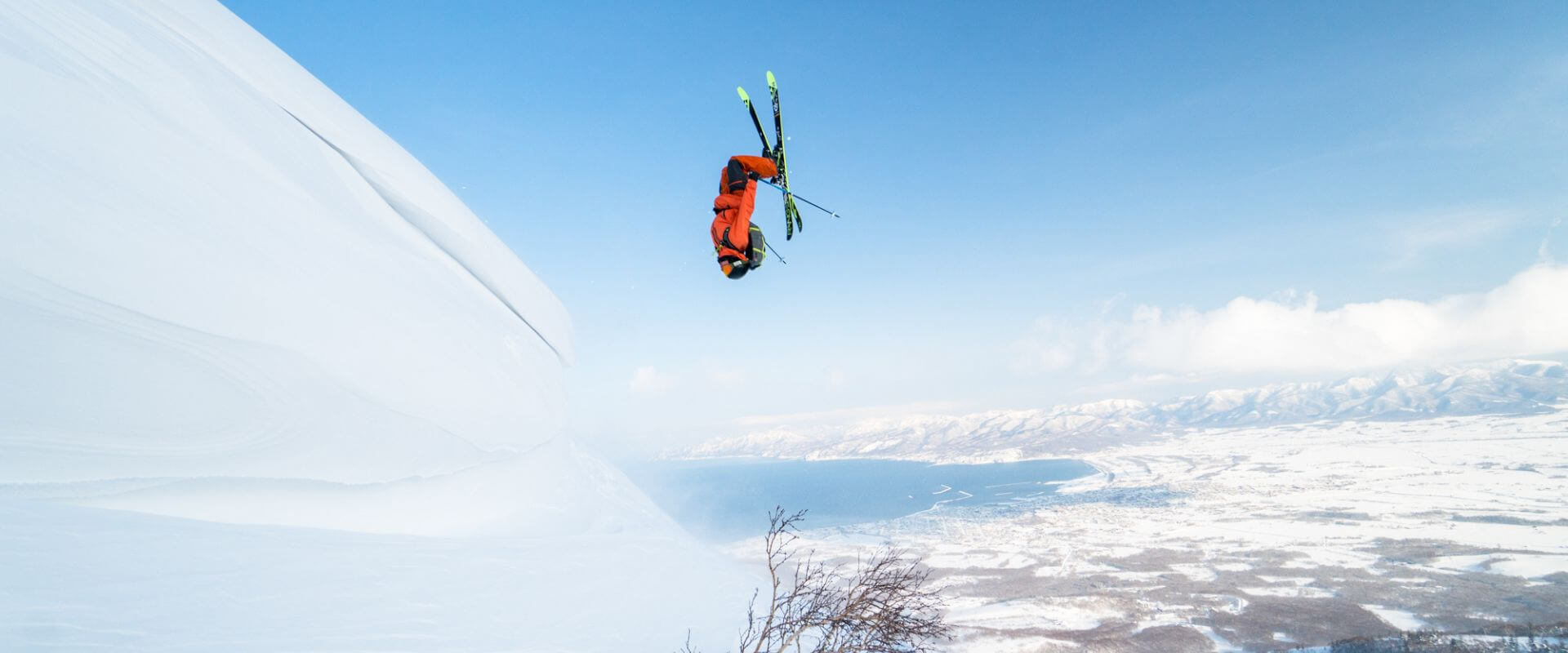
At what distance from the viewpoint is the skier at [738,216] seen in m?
6.47

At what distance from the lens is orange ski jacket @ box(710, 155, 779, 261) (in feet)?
21.2

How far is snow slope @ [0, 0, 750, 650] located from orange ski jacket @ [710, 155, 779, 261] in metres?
4.88

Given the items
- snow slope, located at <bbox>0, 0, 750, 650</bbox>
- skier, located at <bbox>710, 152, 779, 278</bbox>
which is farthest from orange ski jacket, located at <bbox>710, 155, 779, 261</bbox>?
snow slope, located at <bbox>0, 0, 750, 650</bbox>

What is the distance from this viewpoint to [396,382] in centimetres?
756

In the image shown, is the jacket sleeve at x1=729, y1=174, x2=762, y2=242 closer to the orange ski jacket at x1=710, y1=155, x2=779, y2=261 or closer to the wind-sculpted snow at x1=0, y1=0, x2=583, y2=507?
the orange ski jacket at x1=710, y1=155, x2=779, y2=261

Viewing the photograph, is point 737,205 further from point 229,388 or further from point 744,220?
point 229,388

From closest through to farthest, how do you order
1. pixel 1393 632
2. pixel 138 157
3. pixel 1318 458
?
pixel 138 157 < pixel 1393 632 < pixel 1318 458

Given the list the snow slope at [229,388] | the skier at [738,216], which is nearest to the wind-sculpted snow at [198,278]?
the snow slope at [229,388]

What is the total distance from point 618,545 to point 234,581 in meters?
5.61

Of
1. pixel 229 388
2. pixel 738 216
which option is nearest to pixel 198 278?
pixel 229 388

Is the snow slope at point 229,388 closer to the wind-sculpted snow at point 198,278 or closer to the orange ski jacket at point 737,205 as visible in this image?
the wind-sculpted snow at point 198,278

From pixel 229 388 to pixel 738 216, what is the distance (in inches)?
231

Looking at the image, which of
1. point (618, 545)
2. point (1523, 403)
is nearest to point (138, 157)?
point (618, 545)

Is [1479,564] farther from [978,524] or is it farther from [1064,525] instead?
[978,524]
